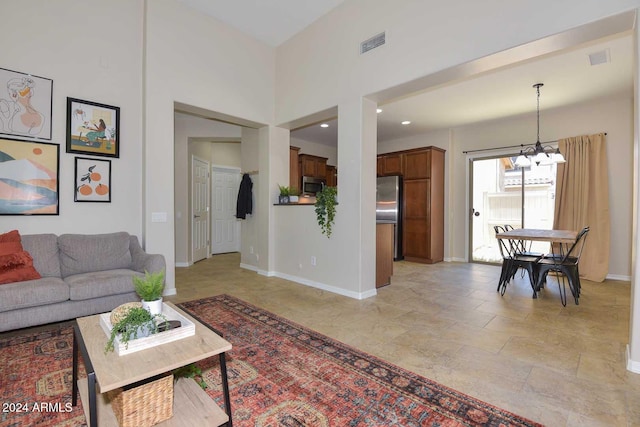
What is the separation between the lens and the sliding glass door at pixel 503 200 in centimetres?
587

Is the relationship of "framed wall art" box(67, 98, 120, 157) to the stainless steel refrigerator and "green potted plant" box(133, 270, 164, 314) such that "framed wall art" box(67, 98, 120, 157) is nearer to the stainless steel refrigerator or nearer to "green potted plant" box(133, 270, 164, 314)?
"green potted plant" box(133, 270, 164, 314)

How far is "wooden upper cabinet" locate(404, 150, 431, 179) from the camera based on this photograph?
652 cm

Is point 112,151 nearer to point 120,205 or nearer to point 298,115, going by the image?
point 120,205

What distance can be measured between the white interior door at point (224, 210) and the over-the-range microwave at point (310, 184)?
2.02m

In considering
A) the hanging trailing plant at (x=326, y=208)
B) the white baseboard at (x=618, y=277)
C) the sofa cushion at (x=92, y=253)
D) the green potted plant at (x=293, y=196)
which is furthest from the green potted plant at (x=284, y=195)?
the white baseboard at (x=618, y=277)

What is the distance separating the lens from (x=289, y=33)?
476cm

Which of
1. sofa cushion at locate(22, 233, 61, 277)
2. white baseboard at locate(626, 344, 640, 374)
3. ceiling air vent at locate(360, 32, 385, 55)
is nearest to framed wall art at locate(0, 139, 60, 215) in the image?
sofa cushion at locate(22, 233, 61, 277)

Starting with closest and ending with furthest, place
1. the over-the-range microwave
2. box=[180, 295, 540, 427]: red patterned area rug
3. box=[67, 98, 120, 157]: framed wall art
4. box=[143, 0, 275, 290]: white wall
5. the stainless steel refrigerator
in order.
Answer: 1. box=[180, 295, 540, 427]: red patterned area rug
2. box=[67, 98, 120, 157]: framed wall art
3. box=[143, 0, 275, 290]: white wall
4. the stainless steel refrigerator
5. the over-the-range microwave

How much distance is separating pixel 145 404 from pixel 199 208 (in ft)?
19.0

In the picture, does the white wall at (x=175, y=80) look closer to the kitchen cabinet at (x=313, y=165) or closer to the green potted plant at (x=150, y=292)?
the green potted plant at (x=150, y=292)

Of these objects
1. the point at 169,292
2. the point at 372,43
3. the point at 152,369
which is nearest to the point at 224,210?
the point at 169,292

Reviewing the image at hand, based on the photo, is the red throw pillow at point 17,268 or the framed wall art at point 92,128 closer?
the red throw pillow at point 17,268

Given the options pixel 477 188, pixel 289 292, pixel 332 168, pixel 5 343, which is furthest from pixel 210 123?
pixel 477 188

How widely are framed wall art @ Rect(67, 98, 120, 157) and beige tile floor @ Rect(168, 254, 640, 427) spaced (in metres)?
2.03
